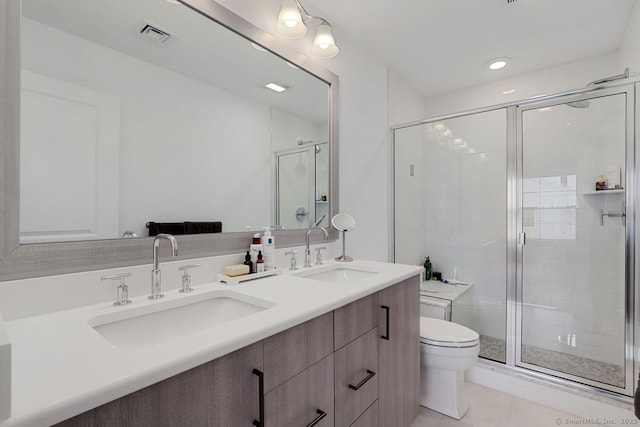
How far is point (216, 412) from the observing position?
688mm

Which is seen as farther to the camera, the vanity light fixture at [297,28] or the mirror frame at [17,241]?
the vanity light fixture at [297,28]

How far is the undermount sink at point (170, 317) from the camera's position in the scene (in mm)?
902

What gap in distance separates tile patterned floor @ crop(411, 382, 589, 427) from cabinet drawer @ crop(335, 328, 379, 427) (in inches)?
28.8

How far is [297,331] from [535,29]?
8.44 ft

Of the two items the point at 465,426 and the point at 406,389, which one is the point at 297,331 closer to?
the point at 406,389

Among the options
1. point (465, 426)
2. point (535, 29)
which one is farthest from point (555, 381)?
point (535, 29)

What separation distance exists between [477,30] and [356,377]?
2.35 metres

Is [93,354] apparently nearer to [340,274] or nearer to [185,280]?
[185,280]

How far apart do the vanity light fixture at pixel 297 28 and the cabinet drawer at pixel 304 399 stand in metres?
1.54

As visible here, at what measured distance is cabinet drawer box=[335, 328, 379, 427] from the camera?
3.51 feet

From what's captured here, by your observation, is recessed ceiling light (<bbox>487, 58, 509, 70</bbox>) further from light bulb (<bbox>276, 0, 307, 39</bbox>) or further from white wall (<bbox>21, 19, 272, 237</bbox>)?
white wall (<bbox>21, 19, 272, 237</bbox>)

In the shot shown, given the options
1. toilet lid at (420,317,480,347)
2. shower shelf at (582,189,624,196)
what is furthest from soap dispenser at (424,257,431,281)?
shower shelf at (582,189,624,196)

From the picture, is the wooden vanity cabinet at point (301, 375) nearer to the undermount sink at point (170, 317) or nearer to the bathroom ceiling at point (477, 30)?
the undermount sink at point (170, 317)

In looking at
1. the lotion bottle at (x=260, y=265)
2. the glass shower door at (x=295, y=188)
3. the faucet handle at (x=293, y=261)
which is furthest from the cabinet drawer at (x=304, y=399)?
the glass shower door at (x=295, y=188)
